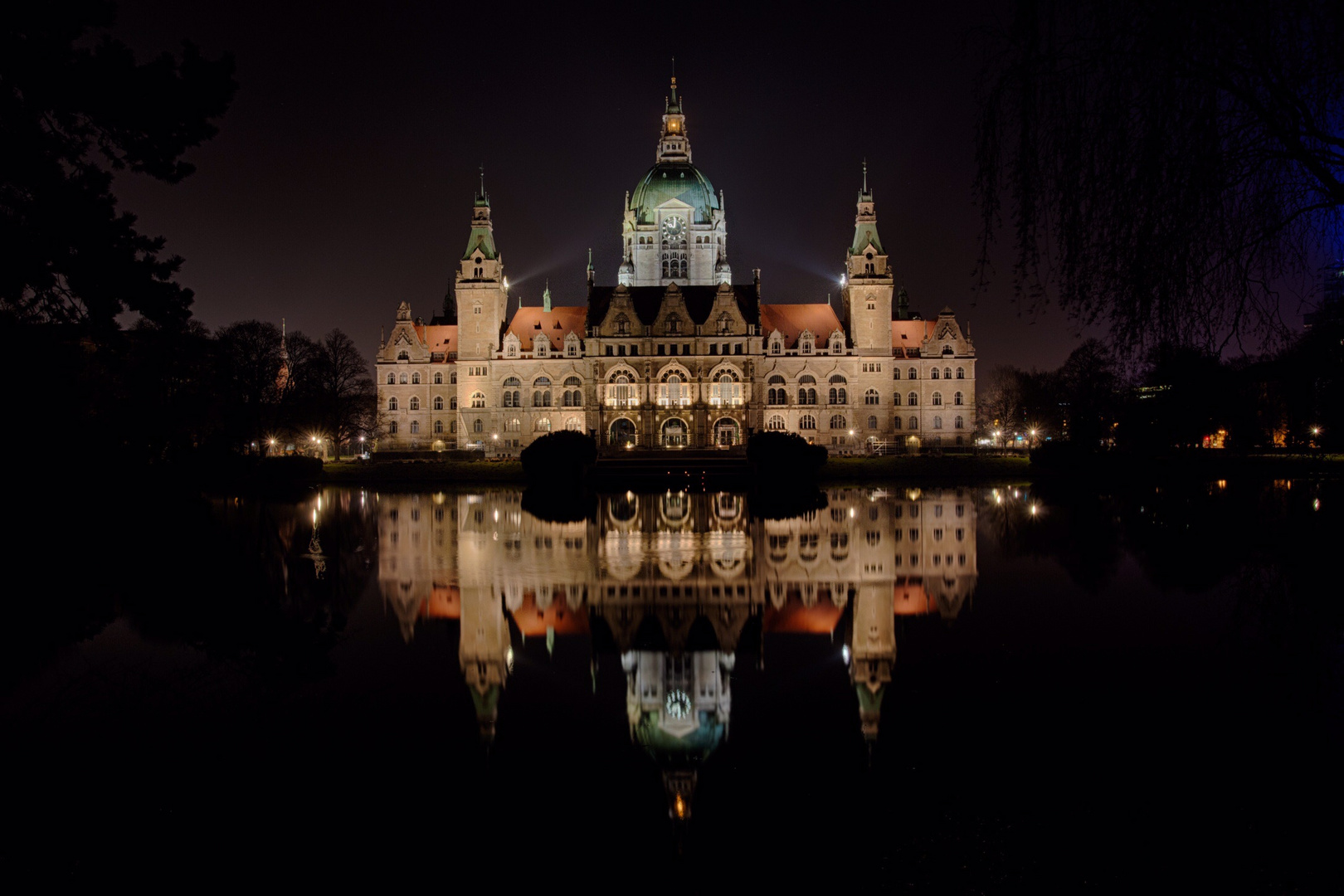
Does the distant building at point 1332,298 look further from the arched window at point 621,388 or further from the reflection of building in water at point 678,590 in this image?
the arched window at point 621,388

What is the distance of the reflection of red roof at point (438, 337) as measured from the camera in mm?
80250

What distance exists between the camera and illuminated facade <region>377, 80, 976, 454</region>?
236 feet

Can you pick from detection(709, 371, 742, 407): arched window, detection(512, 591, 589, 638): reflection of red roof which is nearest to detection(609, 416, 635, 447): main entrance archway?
detection(709, 371, 742, 407): arched window

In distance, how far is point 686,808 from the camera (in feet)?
15.6

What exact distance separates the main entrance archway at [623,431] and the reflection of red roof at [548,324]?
1023 cm

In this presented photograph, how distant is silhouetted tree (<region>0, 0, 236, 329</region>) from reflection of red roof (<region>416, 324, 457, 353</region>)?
230ft

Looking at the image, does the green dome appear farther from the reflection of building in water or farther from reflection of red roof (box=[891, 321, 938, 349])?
the reflection of building in water

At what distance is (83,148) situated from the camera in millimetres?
10836

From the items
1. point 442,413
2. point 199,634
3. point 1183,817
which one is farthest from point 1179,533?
point 442,413

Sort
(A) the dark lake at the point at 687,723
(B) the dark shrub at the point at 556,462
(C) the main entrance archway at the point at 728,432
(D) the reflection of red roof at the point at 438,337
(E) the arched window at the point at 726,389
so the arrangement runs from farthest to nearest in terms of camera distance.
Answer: (D) the reflection of red roof at the point at 438,337
(C) the main entrance archway at the point at 728,432
(E) the arched window at the point at 726,389
(B) the dark shrub at the point at 556,462
(A) the dark lake at the point at 687,723

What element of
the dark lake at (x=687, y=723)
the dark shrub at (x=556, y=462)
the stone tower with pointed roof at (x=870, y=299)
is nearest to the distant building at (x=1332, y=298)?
the dark lake at (x=687, y=723)

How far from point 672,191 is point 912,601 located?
85.4 metres

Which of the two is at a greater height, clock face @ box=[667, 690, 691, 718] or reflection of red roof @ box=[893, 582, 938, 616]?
reflection of red roof @ box=[893, 582, 938, 616]

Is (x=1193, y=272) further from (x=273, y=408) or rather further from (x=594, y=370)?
(x=594, y=370)
